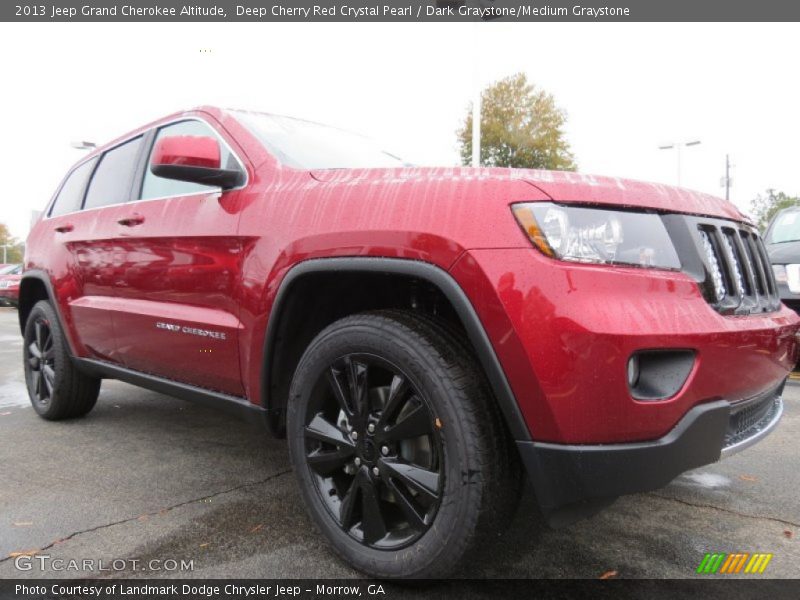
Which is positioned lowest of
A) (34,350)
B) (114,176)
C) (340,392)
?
(34,350)

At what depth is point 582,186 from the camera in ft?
5.51

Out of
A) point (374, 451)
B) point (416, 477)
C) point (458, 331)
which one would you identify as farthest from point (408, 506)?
point (458, 331)

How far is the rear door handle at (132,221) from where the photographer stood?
116 inches

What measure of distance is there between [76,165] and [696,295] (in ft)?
13.5

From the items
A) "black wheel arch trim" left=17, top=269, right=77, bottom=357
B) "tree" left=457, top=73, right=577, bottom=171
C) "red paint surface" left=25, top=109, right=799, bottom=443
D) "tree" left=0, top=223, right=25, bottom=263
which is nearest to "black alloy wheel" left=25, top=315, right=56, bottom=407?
"black wheel arch trim" left=17, top=269, right=77, bottom=357

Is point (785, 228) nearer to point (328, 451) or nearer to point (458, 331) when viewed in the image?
point (458, 331)

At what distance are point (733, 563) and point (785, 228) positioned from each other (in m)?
5.91

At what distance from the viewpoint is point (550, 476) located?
157cm

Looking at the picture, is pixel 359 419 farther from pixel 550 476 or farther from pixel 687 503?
pixel 687 503

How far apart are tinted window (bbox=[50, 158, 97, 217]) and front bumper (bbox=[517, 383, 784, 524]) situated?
3.46m

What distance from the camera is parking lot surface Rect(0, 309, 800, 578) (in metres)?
2.06

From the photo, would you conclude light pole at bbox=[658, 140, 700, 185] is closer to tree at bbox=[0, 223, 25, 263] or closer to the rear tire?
the rear tire

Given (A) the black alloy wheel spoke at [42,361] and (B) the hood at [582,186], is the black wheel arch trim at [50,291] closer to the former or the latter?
(A) the black alloy wheel spoke at [42,361]

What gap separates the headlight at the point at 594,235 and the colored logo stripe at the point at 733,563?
1.07 m
